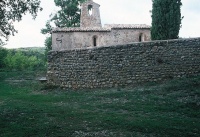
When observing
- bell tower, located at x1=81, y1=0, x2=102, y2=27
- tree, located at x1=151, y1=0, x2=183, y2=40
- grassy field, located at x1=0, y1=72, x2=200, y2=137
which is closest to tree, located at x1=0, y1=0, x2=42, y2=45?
grassy field, located at x1=0, y1=72, x2=200, y2=137

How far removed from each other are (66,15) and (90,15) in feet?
25.9

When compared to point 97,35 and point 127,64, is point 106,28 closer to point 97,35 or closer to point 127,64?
point 97,35

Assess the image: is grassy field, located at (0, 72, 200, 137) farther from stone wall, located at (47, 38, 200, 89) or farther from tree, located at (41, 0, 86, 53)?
tree, located at (41, 0, 86, 53)

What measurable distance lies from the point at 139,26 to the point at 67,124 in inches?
920

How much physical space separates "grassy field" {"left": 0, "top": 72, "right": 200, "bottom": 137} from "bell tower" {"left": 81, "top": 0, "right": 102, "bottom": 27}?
2095 centimetres

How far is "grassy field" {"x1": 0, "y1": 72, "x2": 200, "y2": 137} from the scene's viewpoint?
8164 millimetres

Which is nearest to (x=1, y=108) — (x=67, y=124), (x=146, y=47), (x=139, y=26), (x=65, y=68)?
(x=67, y=124)

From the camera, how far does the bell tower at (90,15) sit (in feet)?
116

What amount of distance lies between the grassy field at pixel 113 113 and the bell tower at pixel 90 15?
2095 cm

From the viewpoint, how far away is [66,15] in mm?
42312

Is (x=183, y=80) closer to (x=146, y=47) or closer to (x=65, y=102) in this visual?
(x=146, y=47)

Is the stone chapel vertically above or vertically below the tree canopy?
below

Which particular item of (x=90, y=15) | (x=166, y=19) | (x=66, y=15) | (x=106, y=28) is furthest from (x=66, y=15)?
(x=166, y=19)

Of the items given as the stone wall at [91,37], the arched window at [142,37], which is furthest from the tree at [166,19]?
the arched window at [142,37]
